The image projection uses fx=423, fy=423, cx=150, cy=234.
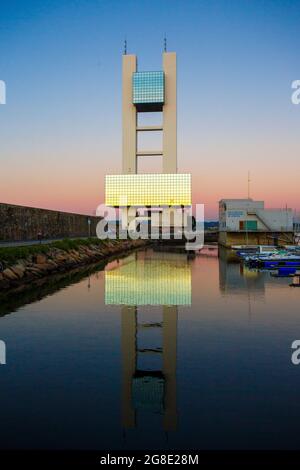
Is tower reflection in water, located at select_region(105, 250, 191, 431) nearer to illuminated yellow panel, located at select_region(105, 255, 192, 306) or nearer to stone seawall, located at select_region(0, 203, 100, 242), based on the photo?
illuminated yellow panel, located at select_region(105, 255, 192, 306)

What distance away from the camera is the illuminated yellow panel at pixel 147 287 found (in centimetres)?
2836

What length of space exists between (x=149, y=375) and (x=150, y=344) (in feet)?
12.5

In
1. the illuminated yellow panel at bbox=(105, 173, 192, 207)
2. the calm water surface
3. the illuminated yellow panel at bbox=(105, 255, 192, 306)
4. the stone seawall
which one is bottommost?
the calm water surface

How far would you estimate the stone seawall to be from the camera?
47.4 meters

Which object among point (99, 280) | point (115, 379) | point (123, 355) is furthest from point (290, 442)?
point (99, 280)

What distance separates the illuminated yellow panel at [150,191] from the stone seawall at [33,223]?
45.0 meters

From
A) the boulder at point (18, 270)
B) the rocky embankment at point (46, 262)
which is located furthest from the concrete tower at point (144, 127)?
the boulder at point (18, 270)

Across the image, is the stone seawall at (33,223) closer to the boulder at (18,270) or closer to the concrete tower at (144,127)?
the boulder at (18,270)

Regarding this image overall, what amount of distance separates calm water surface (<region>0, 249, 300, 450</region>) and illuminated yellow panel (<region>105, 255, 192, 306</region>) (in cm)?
142

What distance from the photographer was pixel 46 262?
41.2 metres
